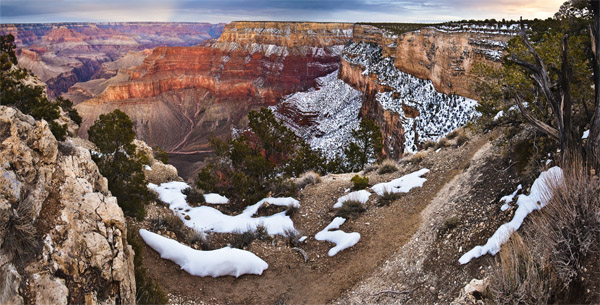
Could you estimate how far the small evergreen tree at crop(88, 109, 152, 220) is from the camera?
1133cm

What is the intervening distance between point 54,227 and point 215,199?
10618 mm

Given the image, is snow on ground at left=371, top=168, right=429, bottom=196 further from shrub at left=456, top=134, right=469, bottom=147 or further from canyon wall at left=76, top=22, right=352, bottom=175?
canyon wall at left=76, top=22, right=352, bottom=175

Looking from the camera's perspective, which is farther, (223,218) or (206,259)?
(223,218)

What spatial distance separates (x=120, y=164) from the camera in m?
11.8

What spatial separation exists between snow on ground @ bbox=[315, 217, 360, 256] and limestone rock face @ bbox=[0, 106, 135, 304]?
657 cm

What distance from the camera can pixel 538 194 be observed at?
7.05 metres

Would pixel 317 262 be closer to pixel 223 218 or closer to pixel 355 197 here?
pixel 355 197

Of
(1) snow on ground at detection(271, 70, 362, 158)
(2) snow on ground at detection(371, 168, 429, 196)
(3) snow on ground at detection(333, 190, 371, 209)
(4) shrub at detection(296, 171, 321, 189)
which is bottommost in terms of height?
(1) snow on ground at detection(271, 70, 362, 158)

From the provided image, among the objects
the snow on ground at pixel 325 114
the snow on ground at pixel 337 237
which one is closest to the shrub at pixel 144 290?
the snow on ground at pixel 337 237

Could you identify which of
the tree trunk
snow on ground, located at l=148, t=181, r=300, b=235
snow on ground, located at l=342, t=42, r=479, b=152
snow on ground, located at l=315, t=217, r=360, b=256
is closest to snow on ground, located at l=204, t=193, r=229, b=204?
snow on ground, located at l=148, t=181, r=300, b=235

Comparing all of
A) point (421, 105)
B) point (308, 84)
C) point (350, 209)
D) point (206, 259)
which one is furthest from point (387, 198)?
point (308, 84)

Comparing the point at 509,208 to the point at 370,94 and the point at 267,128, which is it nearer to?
the point at 267,128

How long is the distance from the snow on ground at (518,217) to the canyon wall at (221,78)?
232ft

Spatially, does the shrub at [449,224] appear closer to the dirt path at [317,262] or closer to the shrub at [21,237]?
the dirt path at [317,262]
